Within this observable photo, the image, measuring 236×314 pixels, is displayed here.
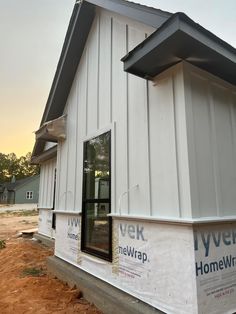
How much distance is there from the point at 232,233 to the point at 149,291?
1259 millimetres

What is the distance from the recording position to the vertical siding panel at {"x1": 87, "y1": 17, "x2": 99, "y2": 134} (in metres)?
5.09

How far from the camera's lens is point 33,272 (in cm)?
600

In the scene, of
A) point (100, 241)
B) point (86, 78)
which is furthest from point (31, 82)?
point (100, 241)

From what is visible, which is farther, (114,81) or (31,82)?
(31,82)

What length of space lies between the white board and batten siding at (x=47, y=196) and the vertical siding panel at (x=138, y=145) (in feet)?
19.9

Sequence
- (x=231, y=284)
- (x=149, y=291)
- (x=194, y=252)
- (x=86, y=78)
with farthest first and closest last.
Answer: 1. (x=86, y=78)
2. (x=149, y=291)
3. (x=231, y=284)
4. (x=194, y=252)

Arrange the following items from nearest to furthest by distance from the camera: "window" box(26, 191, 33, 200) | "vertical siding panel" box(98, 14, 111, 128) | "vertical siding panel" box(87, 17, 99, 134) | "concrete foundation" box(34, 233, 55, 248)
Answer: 1. "vertical siding panel" box(98, 14, 111, 128)
2. "vertical siding panel" box(87, 17, 99, 134)
3. "concrete foundation" box(34, 233, 55, 248)
4. "window" box(26, 191, 33, 200)

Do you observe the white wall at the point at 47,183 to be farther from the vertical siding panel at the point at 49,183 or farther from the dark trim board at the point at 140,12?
the dark trim board at the point at 140,12

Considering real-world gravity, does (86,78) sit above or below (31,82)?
below

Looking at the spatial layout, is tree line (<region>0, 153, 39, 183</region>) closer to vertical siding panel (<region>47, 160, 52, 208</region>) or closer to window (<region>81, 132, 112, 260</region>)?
vertical siding panel (<region>47, 160, 52, 208</region>)

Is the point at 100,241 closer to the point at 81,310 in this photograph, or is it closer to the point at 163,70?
the point at 81,310

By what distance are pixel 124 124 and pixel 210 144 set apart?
143 cm

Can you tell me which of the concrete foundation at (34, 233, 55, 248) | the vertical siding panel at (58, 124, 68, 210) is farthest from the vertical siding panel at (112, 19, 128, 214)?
the concrete foundation at (34, 233, 55, 248)

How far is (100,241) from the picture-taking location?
449cm
